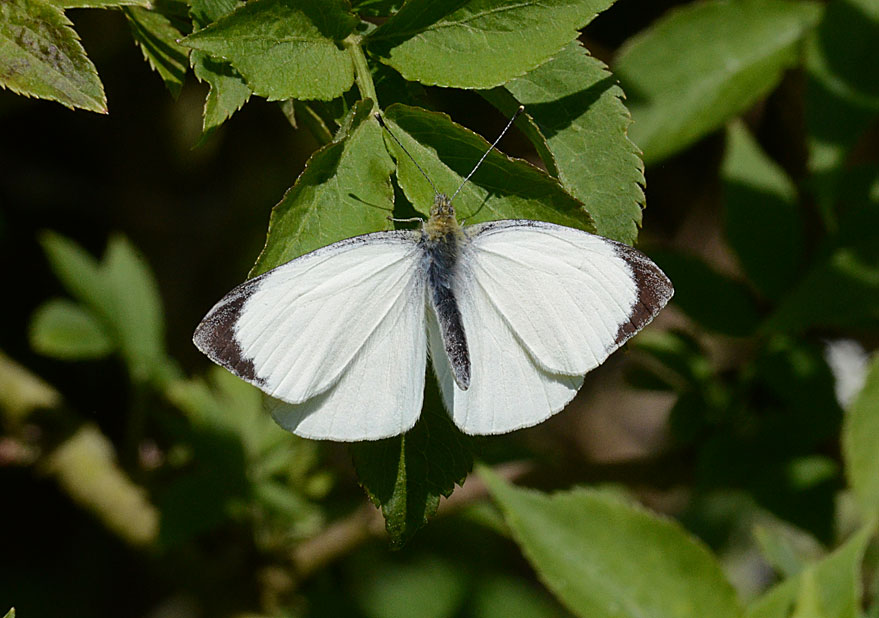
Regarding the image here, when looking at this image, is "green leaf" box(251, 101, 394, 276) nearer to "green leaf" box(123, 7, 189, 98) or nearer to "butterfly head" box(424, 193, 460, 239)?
"butterfly head" box(424, 193, 460, 239)

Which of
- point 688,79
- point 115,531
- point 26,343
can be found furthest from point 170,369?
point 688,79

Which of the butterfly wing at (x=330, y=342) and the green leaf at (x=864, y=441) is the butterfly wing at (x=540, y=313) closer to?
the butterfly wing at (x=330, y=342)

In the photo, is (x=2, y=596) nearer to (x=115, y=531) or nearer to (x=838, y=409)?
(x=115, y=531)

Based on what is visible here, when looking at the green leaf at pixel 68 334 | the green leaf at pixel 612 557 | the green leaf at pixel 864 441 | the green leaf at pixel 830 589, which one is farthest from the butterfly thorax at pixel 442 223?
the green leaf at pixel 68 334

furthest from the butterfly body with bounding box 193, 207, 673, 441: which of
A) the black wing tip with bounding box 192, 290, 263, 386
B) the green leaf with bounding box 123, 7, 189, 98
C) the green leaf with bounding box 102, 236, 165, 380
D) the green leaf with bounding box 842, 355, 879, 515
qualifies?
the green leaf with bounding box 102, 236, 165, 380

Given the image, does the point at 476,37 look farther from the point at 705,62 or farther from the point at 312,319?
the point at 705,62
